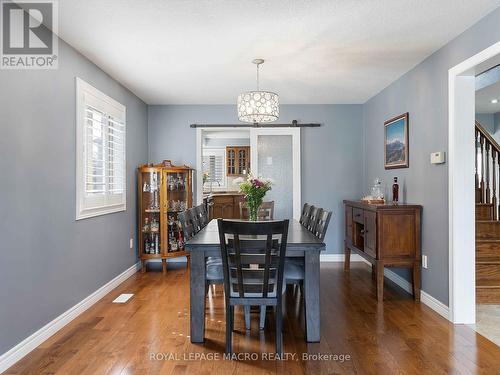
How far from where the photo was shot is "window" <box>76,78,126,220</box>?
130 inches

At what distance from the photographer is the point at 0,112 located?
89.5 inches

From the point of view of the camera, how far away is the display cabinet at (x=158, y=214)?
482cm

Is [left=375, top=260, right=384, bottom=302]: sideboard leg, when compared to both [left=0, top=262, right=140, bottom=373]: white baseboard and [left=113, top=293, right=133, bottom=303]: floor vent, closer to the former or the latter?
[left=113, top=293, right=133, bottom=303]: floor vent

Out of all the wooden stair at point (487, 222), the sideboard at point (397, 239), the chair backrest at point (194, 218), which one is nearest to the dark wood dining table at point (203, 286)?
the chair backrest at point (194, 218)

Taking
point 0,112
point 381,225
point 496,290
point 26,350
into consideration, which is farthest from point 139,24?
point 496,290

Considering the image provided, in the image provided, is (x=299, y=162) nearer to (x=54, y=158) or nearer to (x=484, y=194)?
(x=484, y=194)

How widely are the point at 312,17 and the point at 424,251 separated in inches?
98.4

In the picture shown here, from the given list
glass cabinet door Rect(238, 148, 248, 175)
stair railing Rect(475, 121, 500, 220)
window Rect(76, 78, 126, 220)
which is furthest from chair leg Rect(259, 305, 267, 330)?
glass cabinet door Rect(238, 148, 248, 175)

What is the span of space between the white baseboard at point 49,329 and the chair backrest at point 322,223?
7.46 ft

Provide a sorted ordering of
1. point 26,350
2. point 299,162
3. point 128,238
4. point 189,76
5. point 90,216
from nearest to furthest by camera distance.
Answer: point 26,350 → point 90,216 → point 189,76 → point 128,238 → point 299,162

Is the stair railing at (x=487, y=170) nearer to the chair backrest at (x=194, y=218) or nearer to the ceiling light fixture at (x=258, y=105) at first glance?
the ceiling light fixture at (x=258, y=105)

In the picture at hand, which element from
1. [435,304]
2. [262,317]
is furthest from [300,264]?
[435,304]

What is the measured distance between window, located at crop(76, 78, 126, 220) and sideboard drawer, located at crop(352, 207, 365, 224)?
9.60 ft

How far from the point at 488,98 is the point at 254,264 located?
533 cm
